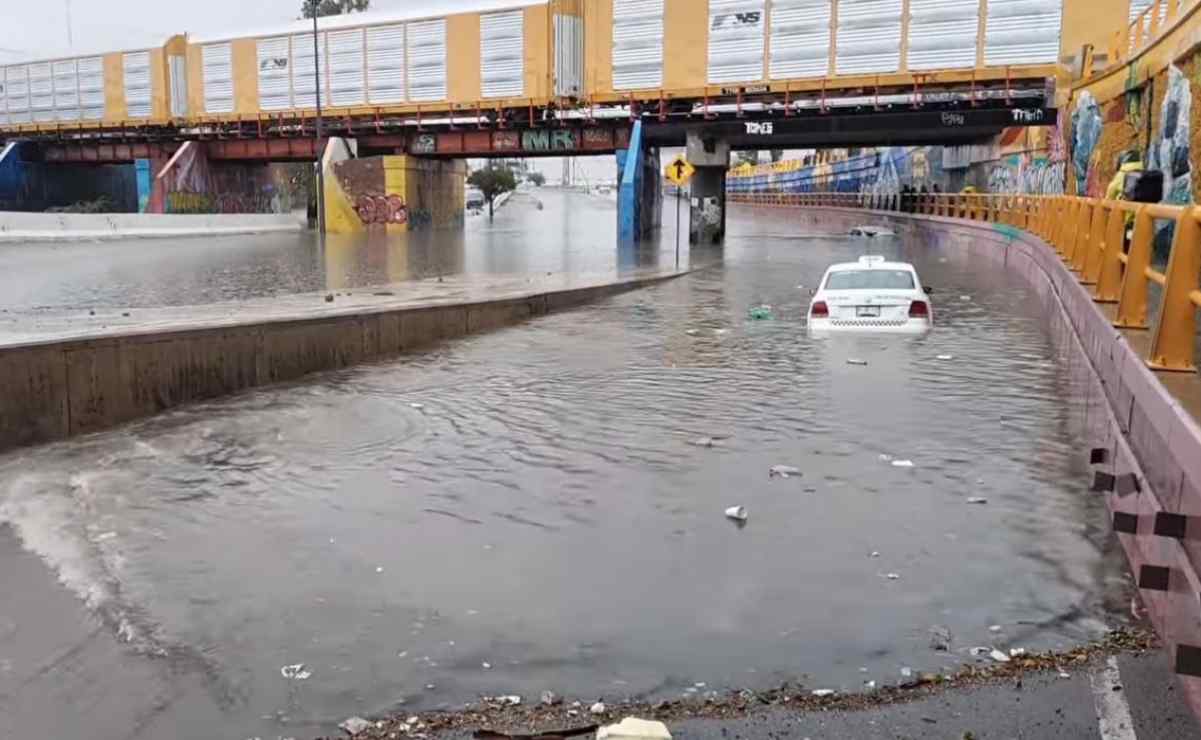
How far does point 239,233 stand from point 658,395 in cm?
4117

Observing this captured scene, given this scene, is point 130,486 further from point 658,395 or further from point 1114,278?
point 1114,278

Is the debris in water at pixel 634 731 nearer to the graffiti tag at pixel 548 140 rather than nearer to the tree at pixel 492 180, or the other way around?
the graffiti tag at pixel 548 140

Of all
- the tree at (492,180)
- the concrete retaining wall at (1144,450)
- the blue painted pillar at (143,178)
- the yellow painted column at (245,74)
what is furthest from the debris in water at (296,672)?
the tree at (492,180)

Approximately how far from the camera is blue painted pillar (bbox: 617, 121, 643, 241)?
41906mm

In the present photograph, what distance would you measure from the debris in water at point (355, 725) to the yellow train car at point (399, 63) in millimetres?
40875

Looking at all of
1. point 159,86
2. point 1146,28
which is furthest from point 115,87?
point 1146,28

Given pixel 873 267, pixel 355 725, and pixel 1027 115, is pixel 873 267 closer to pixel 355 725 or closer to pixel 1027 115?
pixel 355 725

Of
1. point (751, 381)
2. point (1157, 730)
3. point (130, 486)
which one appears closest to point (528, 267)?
point (751, 381)

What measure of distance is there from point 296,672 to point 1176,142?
16906 mm

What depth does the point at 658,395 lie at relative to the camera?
437 inches

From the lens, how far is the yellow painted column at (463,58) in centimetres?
4631

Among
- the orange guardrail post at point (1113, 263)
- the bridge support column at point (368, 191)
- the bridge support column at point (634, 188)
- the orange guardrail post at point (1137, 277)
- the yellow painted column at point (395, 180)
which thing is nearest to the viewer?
the orange guardrail post at point (1137, 277)

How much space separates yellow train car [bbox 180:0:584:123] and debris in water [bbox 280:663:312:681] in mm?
40378

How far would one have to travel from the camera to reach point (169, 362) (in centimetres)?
1097
